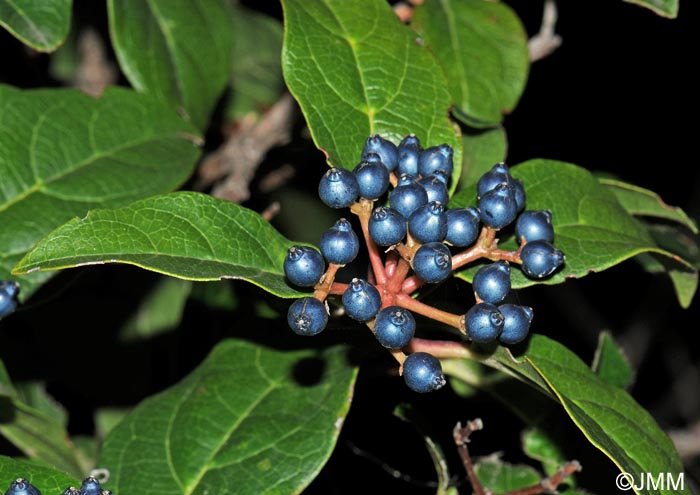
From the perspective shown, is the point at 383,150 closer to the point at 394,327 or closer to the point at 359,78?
the point at 359,78

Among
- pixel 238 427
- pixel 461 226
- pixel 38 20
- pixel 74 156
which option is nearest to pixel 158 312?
pixel 74 156

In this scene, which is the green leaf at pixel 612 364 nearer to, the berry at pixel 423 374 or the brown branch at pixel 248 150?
the berry at pixel 423 374

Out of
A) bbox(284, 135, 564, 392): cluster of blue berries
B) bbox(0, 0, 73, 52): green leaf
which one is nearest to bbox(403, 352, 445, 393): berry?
bbox(284, 135, 564, 392): cluster of blue berries

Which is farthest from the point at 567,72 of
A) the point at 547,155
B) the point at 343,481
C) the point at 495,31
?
the point at 343,481

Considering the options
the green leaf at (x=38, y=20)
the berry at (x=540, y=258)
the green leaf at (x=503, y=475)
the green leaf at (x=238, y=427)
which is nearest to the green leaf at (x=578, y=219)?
the berry at (x=540, y=258)

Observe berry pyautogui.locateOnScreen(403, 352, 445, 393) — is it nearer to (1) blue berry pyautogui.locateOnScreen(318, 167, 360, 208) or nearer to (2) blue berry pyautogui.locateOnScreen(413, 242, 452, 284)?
(2) blue berry pyautogui.locateOnScreen(413, 242, 452, 284)

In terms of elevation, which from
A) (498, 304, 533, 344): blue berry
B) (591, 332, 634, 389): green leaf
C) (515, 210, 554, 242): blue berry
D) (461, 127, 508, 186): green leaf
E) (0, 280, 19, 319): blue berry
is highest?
(515, 210, 554, 242): blue berry
